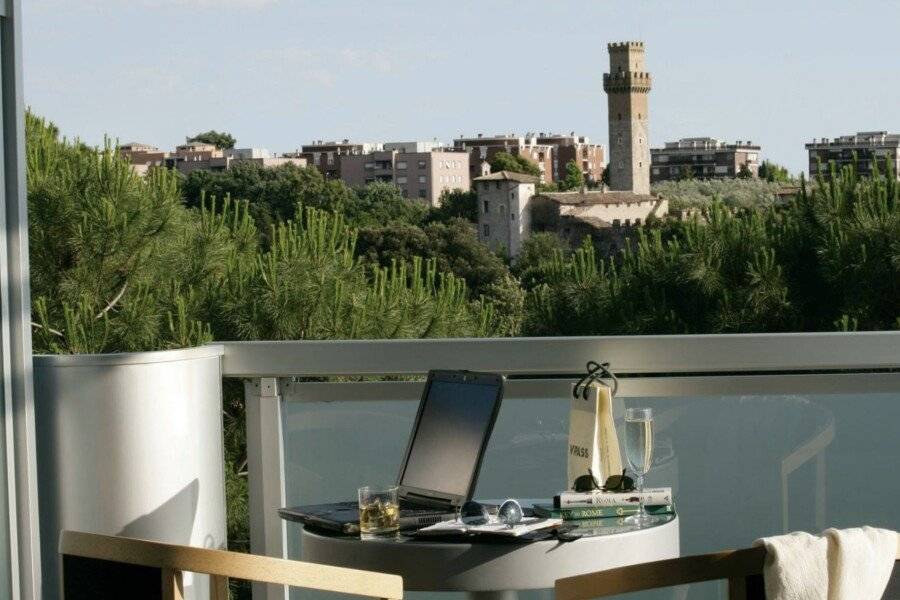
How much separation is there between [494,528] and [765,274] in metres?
15.1

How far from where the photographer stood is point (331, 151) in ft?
179

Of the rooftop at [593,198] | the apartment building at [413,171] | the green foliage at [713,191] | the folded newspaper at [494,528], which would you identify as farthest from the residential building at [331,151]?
the folded newspaper at [494,528]

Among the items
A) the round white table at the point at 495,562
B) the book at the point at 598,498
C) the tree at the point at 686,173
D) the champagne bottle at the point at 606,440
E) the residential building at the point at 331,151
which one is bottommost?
the round white table at the point at 495,562

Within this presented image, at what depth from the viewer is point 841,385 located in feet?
7.62

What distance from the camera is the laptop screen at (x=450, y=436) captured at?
1.93m

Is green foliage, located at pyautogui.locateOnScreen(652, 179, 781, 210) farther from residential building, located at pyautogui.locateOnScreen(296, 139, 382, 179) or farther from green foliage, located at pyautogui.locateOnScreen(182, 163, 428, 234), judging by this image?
residential building, located at pyautogui.locateOnScreen(296, 139, 382, 179)

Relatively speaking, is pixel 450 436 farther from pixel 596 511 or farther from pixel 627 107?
pixel 627 107

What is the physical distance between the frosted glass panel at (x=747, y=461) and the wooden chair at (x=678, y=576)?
1.00 m

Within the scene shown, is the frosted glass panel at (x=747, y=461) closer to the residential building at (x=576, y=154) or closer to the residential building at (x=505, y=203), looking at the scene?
the residential building at (x=505, y=203)

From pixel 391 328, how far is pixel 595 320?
7.47 meters

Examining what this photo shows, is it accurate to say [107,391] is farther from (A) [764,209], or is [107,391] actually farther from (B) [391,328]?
(A) [764,209]

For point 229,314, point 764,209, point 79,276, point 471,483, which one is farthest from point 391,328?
point 764,209

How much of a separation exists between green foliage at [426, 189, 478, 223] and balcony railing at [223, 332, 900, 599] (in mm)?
45961

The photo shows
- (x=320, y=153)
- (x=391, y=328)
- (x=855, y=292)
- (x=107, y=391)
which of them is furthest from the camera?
(x=320, y=153)
